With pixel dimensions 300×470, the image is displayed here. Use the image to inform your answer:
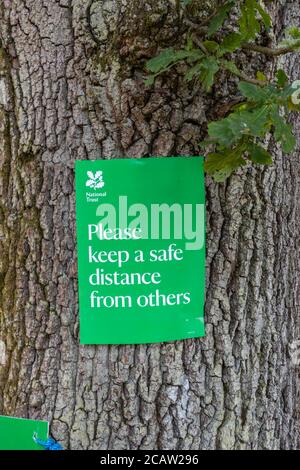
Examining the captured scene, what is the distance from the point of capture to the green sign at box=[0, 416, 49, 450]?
1810 mm

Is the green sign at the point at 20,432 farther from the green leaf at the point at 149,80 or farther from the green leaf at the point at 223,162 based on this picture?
the green leaf at the point at 149,80

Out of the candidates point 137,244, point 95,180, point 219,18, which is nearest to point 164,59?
point 219,18

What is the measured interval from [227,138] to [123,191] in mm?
407

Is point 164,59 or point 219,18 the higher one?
point 219,18

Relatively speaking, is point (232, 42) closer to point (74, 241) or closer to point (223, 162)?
point (223, 162)

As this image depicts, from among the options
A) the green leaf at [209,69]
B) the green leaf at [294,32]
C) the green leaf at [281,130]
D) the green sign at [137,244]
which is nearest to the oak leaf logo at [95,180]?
the green sign at [137,244]

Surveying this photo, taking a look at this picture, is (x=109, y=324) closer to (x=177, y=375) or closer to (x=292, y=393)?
(x=177, y=375)

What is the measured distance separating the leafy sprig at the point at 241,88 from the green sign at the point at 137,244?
6.3 inches

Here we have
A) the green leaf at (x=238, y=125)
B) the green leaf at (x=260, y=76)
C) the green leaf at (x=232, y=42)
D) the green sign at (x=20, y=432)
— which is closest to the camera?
the green leaf at (x=238, y=125)

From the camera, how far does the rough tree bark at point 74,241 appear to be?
5.61ft

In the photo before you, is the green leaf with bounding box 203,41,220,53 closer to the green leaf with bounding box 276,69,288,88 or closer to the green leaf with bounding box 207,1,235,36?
the green leaf with bounding box 207,1,235,36

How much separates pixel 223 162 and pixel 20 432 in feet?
3.61

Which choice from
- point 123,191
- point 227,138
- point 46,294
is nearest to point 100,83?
point 123,191

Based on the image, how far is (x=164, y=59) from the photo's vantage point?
1.54 meters
